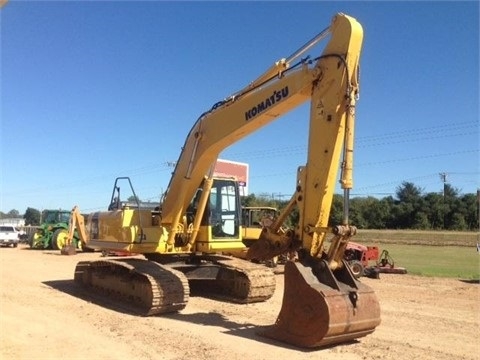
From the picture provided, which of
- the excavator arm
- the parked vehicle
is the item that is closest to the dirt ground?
the excavator arm

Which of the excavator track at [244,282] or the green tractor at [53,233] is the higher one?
the green tractor at [53,233]

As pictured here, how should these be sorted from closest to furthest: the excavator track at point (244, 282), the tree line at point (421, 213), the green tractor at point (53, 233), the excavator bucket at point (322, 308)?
the excavator bucket at point (322, 308), the excavator track at point (244, 282), the green tractor at point (53, 233), the tree line at point (421, 213)

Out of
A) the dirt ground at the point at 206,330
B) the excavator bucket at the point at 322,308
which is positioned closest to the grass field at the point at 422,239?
the dirt ground at the point at 206,330

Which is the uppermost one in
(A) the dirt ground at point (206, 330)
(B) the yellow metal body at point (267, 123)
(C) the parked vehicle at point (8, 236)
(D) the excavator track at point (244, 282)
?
(B) the yellow metal body at point (267, 123)

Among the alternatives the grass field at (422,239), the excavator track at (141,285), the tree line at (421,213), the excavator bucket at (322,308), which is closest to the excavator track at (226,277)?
the excavator track at (141,285)

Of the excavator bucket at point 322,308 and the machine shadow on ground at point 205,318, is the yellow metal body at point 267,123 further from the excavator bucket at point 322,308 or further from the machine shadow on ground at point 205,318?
the machine shadow on ground at point 205,318

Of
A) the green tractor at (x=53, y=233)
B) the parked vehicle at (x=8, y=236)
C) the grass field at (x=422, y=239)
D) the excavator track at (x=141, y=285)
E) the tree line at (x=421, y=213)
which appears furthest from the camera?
the tree line at (x=421, y=213)

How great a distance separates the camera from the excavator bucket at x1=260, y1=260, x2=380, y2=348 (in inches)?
282

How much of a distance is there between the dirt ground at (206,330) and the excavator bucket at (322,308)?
0.72 feet

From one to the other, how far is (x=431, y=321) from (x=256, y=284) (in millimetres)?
3500

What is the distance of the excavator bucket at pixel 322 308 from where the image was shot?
7156 millimetres

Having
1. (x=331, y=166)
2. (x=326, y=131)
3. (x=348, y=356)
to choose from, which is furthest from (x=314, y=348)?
(x=326, y=131)

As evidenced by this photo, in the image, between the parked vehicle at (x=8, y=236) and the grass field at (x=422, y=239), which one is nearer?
the parked vehicle at (x=8, y=236)

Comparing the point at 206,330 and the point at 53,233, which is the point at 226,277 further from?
the point at 53,233
